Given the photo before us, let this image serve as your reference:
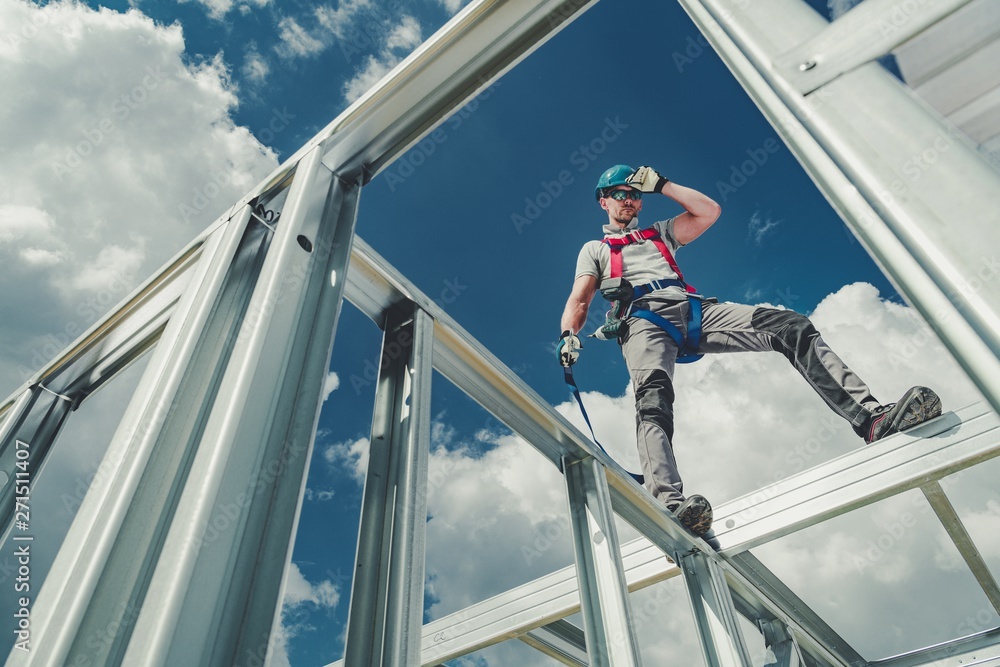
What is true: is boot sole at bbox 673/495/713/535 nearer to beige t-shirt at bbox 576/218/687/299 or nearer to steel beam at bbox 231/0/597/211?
beige t-shirt at bbox 576/218/687/299

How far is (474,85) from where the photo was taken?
1.07m

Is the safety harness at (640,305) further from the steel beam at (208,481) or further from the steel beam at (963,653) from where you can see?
the steel beam at (208,481)

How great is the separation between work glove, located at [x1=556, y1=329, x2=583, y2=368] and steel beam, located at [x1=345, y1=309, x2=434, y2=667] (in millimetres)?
1384

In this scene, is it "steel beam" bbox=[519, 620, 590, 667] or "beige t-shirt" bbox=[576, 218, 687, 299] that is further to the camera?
"beige t-shirt" bbox=[576, 218, 687, 299]

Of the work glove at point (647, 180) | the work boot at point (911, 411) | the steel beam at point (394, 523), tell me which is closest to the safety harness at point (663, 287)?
the work glove at point (647, 180)

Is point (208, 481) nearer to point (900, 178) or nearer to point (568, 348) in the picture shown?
point (900, 178)

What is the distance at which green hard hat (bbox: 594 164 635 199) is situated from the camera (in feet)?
10.3

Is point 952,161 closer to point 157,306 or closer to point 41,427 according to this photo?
point 157,306

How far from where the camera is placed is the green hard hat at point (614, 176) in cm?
313

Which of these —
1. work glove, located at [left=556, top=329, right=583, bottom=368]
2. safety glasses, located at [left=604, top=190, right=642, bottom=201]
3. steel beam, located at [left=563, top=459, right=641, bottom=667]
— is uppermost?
safety glasses, located at [left=604, top=190, right=642, bottom=201]

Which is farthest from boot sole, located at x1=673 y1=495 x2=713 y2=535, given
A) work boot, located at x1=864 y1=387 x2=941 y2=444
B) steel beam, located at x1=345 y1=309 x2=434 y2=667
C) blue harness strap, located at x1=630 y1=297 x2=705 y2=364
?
steel beam, located at x1=345 y1=309 x2=434 y2=667

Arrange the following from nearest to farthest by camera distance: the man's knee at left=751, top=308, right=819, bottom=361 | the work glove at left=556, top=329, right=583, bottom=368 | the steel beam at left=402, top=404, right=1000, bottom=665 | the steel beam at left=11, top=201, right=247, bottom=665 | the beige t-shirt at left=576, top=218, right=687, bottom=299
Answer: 1. the steel beam at left=11, top=201, right=247, bottom=665
2. the steel beam at left=402, top=404, right=1000, bottom=665
3. the man's knee at left=751, top=308, right=819, bottom=361
4. the work glove at left=556, top=329, right=583, bottom=368
5. the beige t-shirt at left=576, top=218, right=687, bottom=299

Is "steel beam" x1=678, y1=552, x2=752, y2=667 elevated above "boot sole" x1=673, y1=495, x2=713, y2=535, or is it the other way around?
"boot sole" x1=673, y1=495, x2=713, y2=535

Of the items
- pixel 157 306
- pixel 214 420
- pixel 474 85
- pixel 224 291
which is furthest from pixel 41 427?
pixel 474 85
